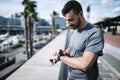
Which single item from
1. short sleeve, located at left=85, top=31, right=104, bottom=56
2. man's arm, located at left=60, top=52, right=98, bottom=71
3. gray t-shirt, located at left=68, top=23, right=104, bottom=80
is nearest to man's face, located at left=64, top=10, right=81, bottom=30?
gray t-shirt, located at left=68, top=23, right=104, bottom=80

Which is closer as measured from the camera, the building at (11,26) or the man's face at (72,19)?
the man's face at (72,19)

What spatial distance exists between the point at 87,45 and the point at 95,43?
0.09 meters

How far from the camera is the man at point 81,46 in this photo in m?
1.82

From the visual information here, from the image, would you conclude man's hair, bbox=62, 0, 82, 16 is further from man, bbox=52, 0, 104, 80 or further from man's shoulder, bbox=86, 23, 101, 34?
man's shoulder, bbox=86, 23, 101, 34

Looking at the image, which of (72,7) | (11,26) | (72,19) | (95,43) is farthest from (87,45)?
(11,26)

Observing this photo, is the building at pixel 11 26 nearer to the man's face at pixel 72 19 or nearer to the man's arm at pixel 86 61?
the man's face at pixel 72 19

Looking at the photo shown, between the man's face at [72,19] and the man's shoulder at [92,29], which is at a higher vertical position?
the man's face at [72,19]

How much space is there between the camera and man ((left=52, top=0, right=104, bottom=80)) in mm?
1820

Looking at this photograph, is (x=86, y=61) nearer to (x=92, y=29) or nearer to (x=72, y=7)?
(x=92, y=29)

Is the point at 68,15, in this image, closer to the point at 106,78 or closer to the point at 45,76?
the point at 45,76

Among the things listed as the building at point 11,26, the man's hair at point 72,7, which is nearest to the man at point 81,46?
the man's hair at point 72,7

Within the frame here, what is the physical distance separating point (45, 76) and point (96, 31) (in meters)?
1.51

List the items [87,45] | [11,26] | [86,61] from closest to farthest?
[86,61]
[87,45]
[11,26]

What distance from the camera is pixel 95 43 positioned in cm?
→ 184
